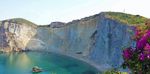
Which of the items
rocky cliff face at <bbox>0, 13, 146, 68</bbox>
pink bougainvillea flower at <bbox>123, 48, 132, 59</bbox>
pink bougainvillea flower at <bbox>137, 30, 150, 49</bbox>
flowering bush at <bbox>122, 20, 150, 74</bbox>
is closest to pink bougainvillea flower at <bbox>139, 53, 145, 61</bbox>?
flowering bush at <bbox>122, 20, 150, 74</bbox>

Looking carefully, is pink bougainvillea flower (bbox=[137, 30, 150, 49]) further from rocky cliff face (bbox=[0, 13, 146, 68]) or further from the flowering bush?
rocky cliff face (bbox=[0, 13, 146, 68])

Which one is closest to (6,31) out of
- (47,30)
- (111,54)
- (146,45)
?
(47,30)

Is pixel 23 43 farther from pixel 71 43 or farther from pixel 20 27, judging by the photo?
pixel 71 43

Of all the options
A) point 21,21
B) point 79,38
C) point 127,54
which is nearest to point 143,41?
point 127,54

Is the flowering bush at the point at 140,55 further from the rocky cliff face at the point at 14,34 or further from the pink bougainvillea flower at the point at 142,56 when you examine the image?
the rocky cliff face at the point at 14,34

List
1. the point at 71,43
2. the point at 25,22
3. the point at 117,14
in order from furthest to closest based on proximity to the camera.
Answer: the point at 25,22 → the point at 71,43 → the point at 117,14

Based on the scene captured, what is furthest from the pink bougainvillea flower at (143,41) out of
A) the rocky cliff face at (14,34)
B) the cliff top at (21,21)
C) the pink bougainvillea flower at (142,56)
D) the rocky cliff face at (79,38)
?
the cliff top at (21,21)
